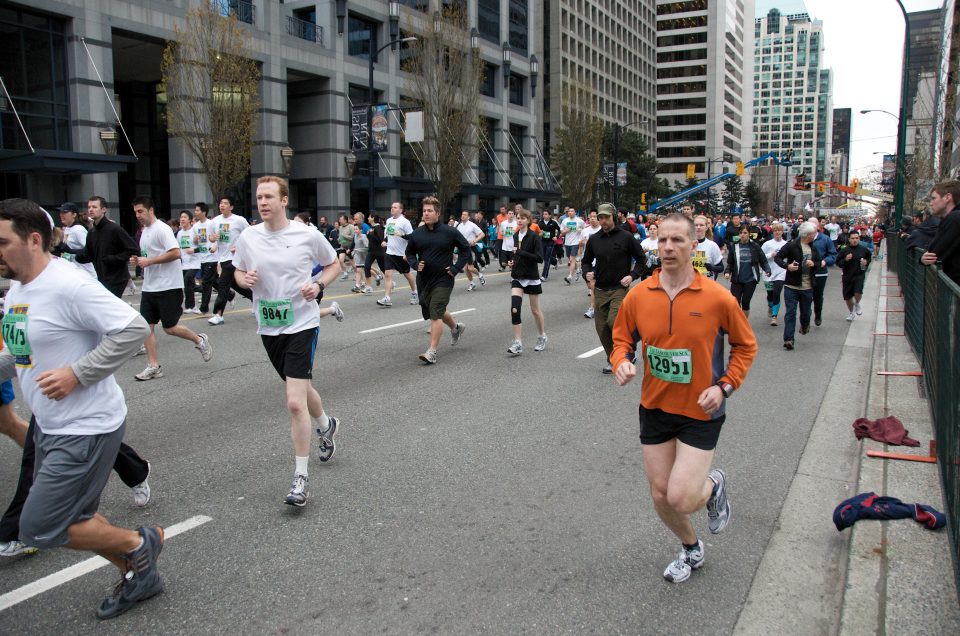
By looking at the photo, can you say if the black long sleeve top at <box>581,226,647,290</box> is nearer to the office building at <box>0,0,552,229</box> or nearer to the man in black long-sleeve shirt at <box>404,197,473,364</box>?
the man in black long-sleeve shirt at <box>404,197,473,364</box>

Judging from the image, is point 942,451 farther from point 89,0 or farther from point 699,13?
point 699,13

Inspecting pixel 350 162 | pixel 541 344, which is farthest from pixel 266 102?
pixel 541 344

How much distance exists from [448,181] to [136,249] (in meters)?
29.7

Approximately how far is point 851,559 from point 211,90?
25.1 m

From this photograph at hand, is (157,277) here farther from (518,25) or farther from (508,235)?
(518,25)

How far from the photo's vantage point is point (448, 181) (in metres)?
37.7

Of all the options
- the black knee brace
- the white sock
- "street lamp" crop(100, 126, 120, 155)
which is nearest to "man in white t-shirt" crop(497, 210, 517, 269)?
the black knee brace

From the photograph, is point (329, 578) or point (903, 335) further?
point (903, 335)

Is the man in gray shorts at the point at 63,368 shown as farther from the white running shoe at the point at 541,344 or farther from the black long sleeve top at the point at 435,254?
the white running shoe at the point at 541,344

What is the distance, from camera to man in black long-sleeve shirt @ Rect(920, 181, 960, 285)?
22.5 ft

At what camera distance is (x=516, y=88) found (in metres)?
53.5

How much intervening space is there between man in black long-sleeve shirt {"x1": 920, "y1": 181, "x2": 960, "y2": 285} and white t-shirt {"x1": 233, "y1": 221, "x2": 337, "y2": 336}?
539 cm

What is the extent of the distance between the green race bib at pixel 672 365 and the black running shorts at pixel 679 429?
179mm

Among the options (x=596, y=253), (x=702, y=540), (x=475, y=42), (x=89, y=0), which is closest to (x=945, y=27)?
(x=475, y=42)
